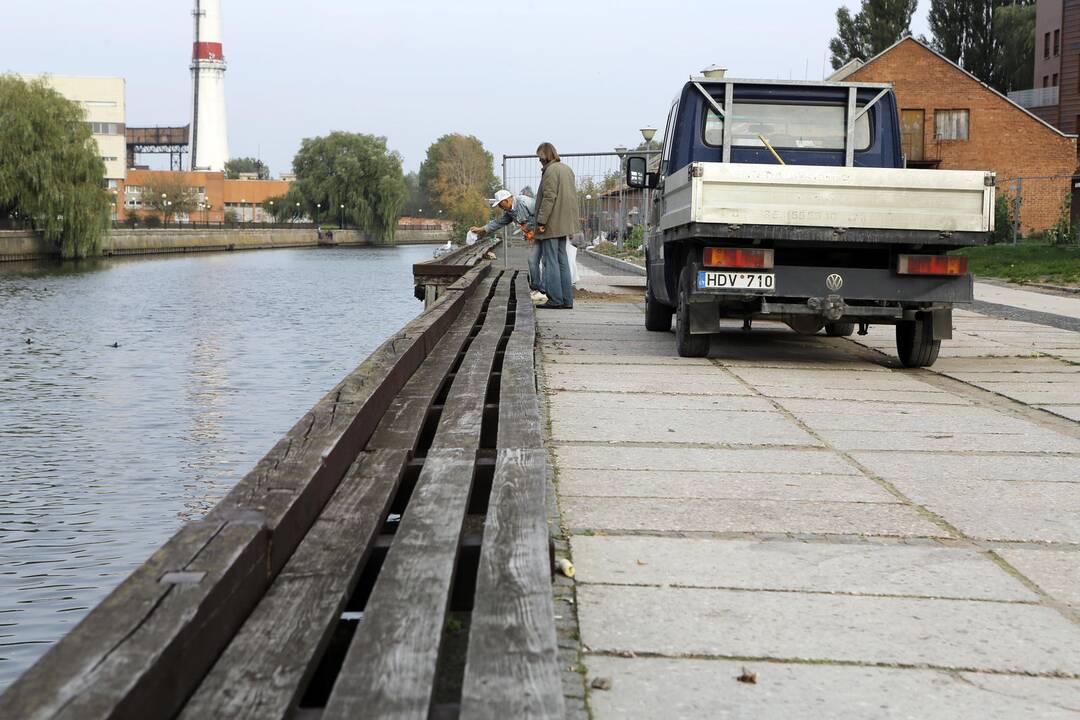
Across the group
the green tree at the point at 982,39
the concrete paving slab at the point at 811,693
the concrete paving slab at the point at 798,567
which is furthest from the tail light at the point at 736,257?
the green tree at the point at 982,39

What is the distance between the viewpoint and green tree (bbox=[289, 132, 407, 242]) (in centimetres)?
10881

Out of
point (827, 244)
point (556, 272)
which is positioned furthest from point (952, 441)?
point (556, 272)

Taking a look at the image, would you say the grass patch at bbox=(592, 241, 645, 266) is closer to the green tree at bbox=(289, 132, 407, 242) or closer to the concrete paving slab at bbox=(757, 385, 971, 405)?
the concrete paving slab at bbox=(757, 385, 971, 405)

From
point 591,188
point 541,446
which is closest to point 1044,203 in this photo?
point 591,188

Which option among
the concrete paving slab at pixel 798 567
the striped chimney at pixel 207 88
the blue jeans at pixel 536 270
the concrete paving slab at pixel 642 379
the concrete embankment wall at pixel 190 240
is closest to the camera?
the concrete paving slab at pixel 798 567

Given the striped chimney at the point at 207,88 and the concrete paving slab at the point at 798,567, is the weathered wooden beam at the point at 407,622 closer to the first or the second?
the concrete paving slab at the point at 798,567

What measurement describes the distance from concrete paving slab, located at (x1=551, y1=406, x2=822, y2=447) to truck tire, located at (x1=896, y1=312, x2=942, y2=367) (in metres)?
2.86

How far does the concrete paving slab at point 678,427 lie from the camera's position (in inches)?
250

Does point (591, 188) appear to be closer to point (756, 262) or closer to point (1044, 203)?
point (756, 262)

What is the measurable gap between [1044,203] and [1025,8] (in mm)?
28284

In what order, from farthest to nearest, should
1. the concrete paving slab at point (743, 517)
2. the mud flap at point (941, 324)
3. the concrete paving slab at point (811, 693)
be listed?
the mud flap at point (941, 324) < the concrete paving slab at point (743, 517) < the concrete paving slab at point (811, 693)

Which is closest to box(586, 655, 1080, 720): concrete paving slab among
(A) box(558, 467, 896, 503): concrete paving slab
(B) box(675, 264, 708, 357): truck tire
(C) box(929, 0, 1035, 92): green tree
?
(A) box(558, 467, 896, 503): concrete paving slab

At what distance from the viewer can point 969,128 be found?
154ft

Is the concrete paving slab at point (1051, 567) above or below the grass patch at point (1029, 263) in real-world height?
below
